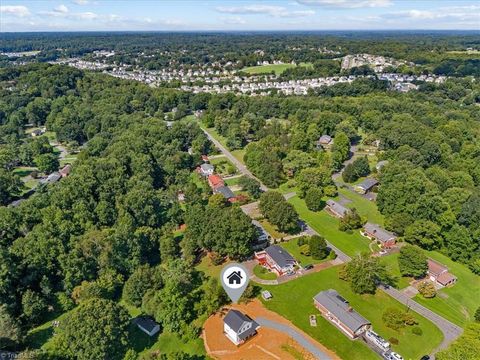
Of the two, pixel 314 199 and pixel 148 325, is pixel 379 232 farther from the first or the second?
pixel 148 325

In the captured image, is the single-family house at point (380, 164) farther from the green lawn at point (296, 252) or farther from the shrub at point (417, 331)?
the shrub at point (417, 331)

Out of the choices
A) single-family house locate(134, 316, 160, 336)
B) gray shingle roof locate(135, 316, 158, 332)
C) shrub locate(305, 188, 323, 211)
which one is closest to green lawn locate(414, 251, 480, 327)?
shrub locate(305, 188, 323, 211)

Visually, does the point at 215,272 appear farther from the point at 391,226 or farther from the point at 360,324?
the point at 391,226

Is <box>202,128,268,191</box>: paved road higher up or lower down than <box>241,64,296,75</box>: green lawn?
lower down

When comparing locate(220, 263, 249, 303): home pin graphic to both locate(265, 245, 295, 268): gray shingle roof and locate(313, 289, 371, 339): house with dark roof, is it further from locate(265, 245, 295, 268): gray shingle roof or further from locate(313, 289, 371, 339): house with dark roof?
locate(313, 289, 371, 339): house with dark roof

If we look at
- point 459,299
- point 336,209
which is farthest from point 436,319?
point 336,209

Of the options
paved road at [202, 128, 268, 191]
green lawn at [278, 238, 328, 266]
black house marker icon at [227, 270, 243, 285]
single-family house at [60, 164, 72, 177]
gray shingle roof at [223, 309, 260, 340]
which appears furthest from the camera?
single-family house at [60, 164, 72, 177]

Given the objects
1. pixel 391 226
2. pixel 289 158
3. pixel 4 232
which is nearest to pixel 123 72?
pixel 289 158

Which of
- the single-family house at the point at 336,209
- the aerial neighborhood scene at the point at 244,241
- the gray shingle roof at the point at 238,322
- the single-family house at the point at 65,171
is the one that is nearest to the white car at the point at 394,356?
the aerial neighborhood scene at the point at 244,241
